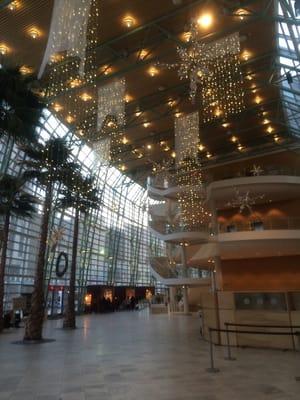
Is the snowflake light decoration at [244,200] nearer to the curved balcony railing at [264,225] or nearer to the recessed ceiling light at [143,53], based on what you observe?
the curved balcony railing at [264,225]

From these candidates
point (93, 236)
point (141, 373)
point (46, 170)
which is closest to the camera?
point (141, 373)

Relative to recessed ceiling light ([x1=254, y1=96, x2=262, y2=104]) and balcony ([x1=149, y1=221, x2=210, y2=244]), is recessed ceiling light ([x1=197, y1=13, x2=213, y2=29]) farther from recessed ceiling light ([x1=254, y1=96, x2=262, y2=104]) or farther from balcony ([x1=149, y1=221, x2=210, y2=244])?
balcony ([x1=149, y1=221, x2=210, y2=244])

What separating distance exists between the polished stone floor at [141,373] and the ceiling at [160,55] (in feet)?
31.6

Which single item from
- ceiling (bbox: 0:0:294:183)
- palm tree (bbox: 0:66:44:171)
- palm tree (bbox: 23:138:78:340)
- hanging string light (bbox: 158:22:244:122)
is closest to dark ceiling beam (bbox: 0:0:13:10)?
ceiling (bbox: 0:0:294:183)

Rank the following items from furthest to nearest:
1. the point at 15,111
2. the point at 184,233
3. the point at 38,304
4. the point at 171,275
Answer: the point at 171,275
the point at 184,233
the point at 38,304
the point at 15,111

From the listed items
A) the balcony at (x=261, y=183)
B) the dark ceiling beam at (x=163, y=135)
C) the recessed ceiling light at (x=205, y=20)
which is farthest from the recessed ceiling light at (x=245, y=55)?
the balcony at (x=261, y=183)

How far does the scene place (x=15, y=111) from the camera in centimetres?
1055

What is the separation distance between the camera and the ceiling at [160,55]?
12523 millimetres

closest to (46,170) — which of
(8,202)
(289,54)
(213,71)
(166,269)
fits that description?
(8,202)

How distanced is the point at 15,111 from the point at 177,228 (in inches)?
694

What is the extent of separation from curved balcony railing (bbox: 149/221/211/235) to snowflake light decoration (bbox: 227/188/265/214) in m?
3.65

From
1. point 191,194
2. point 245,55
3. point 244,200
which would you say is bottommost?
point 244,200

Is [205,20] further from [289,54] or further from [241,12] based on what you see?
[289,54]

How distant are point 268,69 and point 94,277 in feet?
82.3
